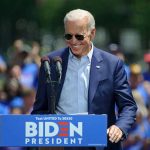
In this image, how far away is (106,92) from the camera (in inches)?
293

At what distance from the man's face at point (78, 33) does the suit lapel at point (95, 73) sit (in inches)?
7.3

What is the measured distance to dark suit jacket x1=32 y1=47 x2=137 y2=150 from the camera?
7383mm

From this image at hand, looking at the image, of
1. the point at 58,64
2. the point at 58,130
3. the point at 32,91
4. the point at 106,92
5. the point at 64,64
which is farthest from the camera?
the point at 32,91

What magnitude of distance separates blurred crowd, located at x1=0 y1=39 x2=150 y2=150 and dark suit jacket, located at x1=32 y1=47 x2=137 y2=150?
183 inches

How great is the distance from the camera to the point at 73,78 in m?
7.52

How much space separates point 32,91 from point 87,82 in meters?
5.48

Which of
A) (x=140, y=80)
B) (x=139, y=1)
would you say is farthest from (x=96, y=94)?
(x=139, y=1)

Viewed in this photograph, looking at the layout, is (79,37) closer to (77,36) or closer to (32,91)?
(77,36)

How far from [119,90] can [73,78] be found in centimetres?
40

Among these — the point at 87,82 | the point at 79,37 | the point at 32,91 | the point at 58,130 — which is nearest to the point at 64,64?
the point at 87,82

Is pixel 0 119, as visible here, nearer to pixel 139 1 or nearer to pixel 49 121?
pixel 49 121

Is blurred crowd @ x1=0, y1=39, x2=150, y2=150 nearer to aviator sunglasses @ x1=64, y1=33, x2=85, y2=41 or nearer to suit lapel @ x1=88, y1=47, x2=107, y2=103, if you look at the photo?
suit lapel @ x1=88, y1=47, x2=107, y2=103

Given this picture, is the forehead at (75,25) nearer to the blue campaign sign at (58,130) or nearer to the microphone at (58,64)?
the microphone at (58,64)

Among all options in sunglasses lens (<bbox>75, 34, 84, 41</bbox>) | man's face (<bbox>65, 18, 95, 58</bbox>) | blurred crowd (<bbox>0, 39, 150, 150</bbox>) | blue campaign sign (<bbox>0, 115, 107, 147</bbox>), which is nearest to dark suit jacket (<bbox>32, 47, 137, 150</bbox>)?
man's face (<bbox>65, 18, 95, 58</bbox>)
